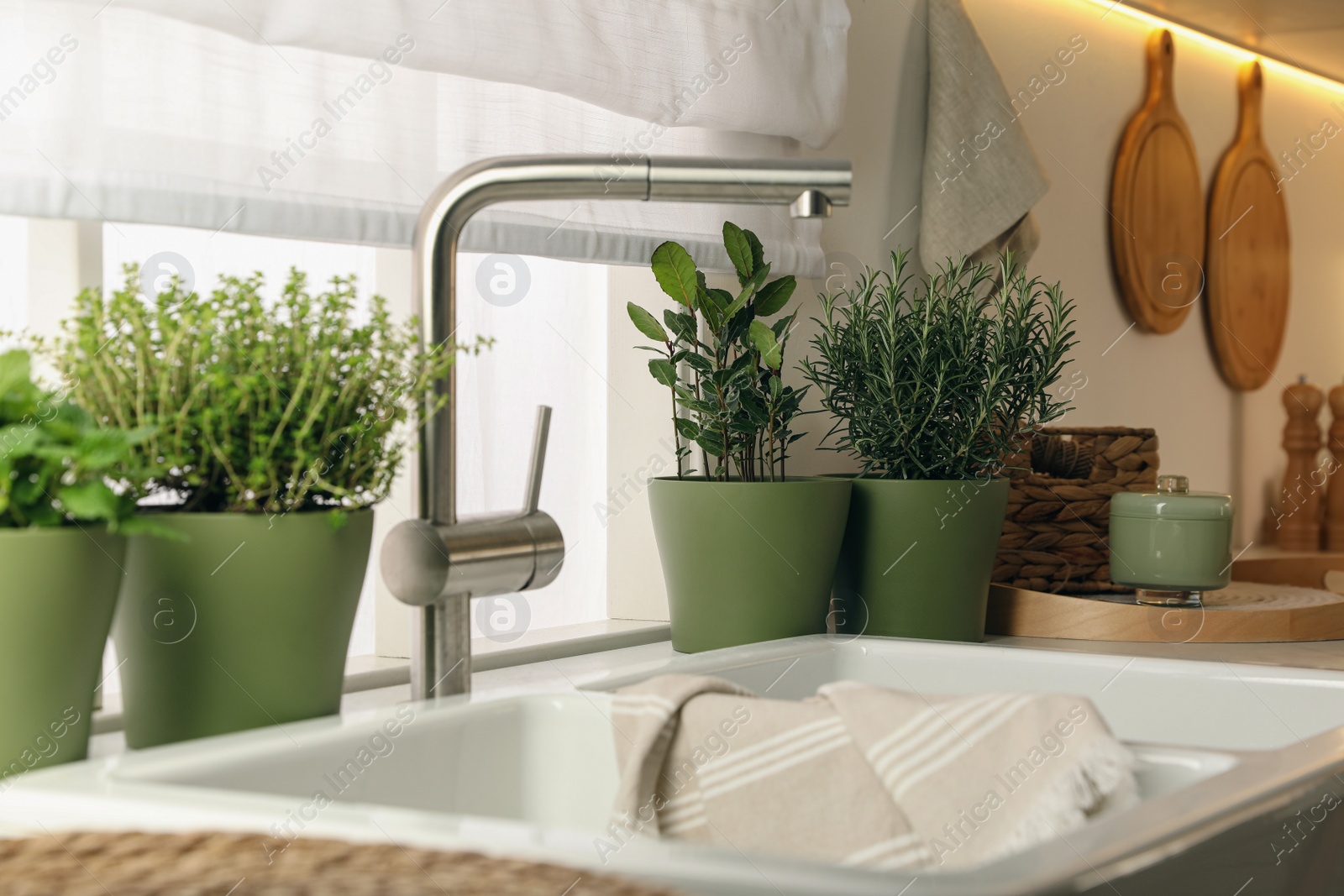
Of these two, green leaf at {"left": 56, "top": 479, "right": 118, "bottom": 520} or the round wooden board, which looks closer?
green leaf at {"left": 56, "top": 479, "right": 118, "bottom": 520}

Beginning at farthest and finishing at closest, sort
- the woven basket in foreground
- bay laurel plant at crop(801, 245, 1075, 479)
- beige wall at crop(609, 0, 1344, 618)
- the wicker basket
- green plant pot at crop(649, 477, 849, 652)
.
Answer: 1. beige wall at crop(609, 0, 1344, 618)
2. the wicker basket
3. bay laurel plant at crop(801, 245, 1075, 479)
4. green plant pot at crop(649, 477, 849, 652)
5. the woven basket in foreground

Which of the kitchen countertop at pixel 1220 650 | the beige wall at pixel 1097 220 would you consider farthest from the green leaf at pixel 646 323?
the kitchen countertop at pixel 1220 650

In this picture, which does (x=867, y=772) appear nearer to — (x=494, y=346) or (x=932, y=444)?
(x=932, y=444)

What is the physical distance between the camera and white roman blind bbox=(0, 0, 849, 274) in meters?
0.83

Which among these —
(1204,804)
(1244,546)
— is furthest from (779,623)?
(1244,546)

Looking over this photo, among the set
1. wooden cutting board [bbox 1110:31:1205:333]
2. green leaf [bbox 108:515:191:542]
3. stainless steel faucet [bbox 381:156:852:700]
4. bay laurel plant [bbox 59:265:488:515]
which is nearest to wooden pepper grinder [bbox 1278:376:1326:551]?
wooden cutting board [bbox 1110:31:1205:333]

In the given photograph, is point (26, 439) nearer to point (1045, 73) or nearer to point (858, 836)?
point (858, 836)

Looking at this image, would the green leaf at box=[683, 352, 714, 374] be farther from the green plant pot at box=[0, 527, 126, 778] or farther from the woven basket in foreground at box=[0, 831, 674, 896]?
the woven basket in foreground at box=[0, 831, 674, 896]

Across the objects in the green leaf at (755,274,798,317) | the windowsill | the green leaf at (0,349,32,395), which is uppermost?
the green leaf at (755,274,798,317)

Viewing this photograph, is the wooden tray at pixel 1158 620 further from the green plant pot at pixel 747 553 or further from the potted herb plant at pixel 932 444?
the green plant pot at pixel 747 553

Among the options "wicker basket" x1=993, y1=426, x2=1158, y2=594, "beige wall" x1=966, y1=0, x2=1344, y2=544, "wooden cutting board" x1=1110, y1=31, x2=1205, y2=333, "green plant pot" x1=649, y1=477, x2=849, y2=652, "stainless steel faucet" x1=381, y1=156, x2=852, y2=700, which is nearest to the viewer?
"stainless steel faucet" x1=381, y1=156, x2=852, y2=700

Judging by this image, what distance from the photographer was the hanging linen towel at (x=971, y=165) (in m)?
1.52

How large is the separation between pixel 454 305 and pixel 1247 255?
2.10 meters

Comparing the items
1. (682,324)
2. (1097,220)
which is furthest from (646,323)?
(1097,220)
